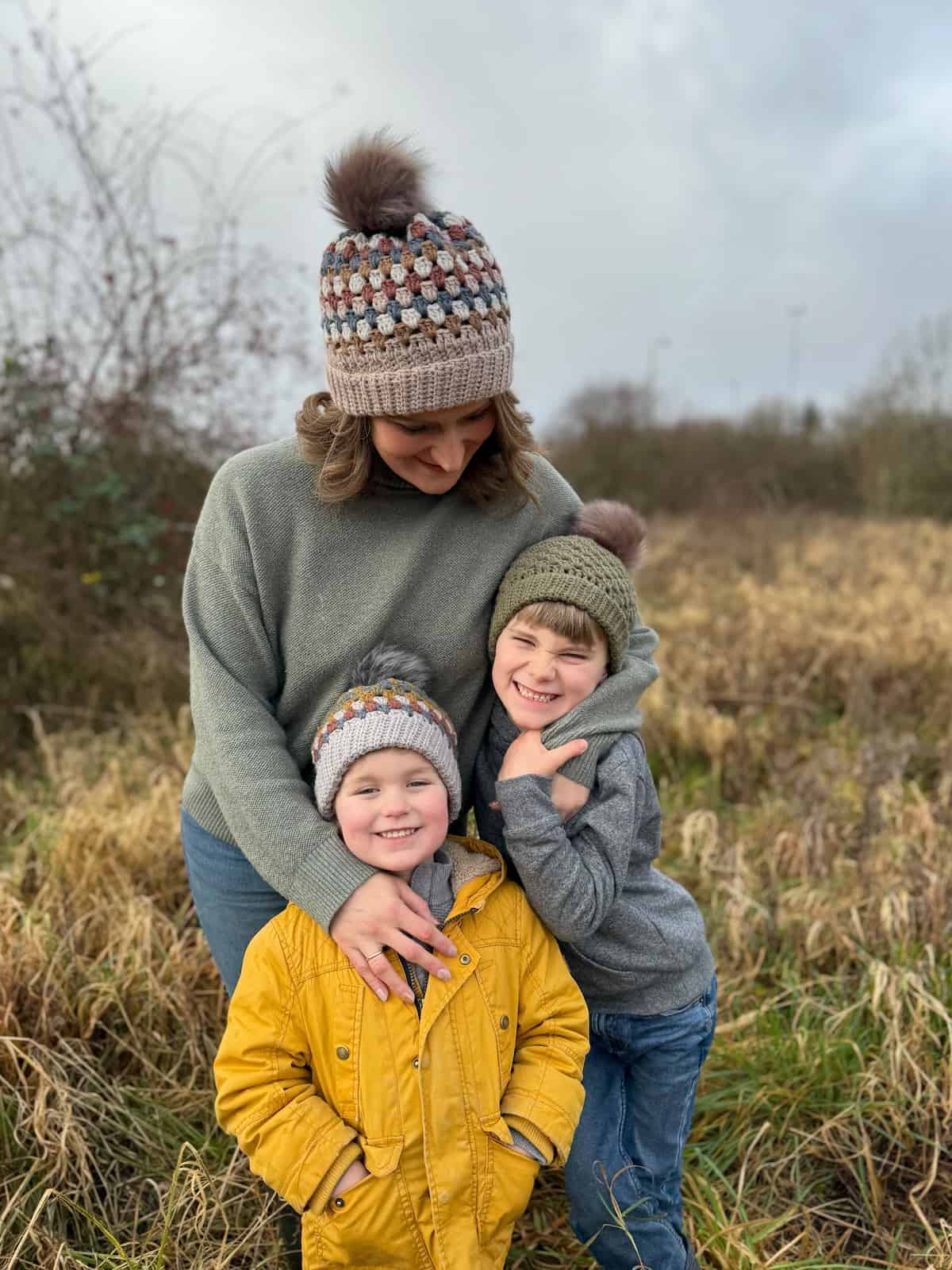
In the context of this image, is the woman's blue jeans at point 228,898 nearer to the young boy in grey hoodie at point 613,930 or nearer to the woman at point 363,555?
the woman at point 363,555

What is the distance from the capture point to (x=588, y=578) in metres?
1.96

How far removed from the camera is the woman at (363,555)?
5.81 feet

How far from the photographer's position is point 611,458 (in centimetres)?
1600

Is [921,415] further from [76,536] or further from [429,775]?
[429,775]

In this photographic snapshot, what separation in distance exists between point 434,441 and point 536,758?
2.05 feet

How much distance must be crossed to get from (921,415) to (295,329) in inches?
553

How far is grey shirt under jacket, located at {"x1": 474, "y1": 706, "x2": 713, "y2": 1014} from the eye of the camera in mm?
1787

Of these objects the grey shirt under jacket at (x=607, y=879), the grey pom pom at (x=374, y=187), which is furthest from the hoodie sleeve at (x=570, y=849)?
the grey pom pom at (x=374, y=187)

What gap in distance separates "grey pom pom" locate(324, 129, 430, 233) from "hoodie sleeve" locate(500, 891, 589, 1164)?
49.2 inches

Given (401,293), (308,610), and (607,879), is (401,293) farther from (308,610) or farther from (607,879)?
(607,879)

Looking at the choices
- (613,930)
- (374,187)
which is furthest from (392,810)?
(374,187)

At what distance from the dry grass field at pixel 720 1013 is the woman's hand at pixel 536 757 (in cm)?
108

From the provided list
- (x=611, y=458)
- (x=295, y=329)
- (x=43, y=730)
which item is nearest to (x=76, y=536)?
(x=43, y=730)

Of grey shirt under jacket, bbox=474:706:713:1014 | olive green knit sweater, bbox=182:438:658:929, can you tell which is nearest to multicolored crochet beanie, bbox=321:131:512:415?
olive green knit sweater, bbox=182:438:658:929
